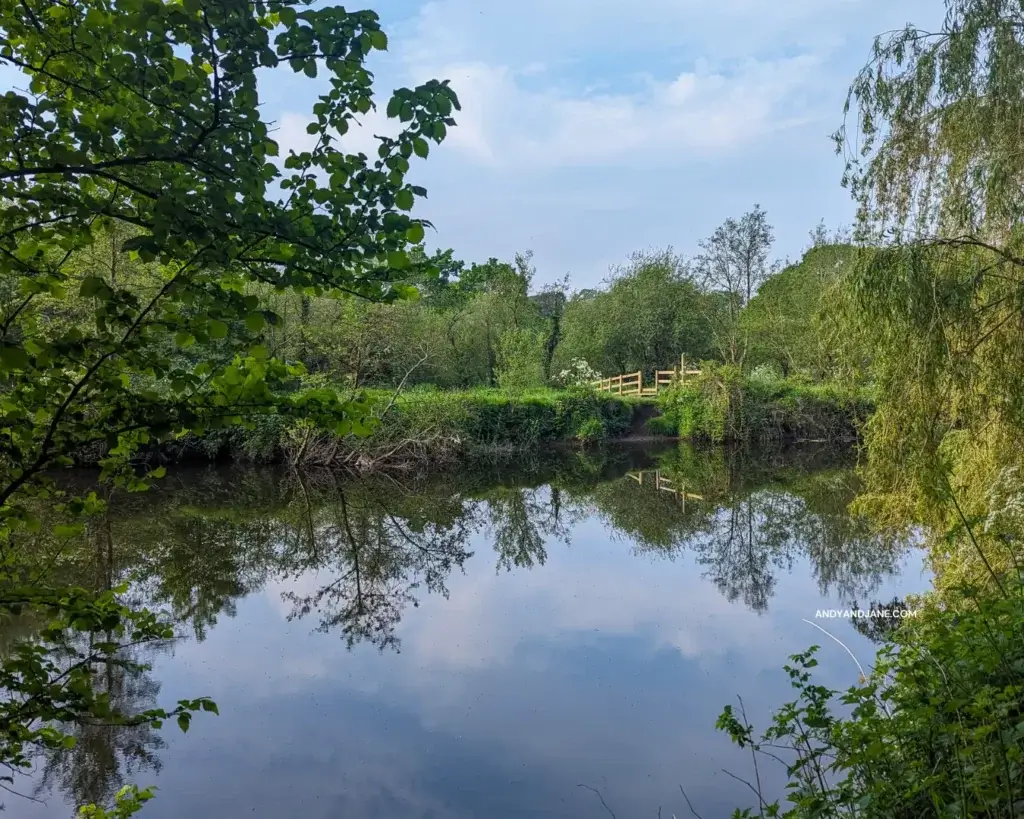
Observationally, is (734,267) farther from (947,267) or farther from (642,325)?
(947,267)

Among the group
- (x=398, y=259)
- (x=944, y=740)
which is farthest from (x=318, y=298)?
(x=944, y=740)

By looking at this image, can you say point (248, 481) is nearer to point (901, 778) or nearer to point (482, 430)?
point (482, 430)

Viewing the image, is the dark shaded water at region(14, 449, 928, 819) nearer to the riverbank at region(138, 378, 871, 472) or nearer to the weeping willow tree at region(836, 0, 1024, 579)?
the weeping willow tree at region(836, 0, 1024, 579)

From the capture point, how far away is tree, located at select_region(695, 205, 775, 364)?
101ft

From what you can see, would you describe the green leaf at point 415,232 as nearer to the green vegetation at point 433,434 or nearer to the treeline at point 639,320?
the green vegetation at point 433,434

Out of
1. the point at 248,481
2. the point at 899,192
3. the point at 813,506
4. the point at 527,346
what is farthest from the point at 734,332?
the point at 899,192

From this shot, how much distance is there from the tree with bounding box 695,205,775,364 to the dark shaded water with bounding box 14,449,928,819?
1853 cm

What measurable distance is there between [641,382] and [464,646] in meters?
23.2

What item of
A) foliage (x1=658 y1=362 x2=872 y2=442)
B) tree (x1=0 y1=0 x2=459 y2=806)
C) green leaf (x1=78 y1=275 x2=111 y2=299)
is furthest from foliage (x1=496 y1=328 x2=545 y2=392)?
green leaf (x1=78 y1=275 x2=111 y2=299)

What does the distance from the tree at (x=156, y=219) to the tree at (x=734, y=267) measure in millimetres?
30236

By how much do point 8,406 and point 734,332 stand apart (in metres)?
29.3

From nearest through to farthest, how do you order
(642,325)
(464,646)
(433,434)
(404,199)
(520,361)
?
(404,199)
(464,646)
(433,434)
(520,361)
(642,325)

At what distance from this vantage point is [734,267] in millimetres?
31328

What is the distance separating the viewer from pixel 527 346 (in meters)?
28.0
